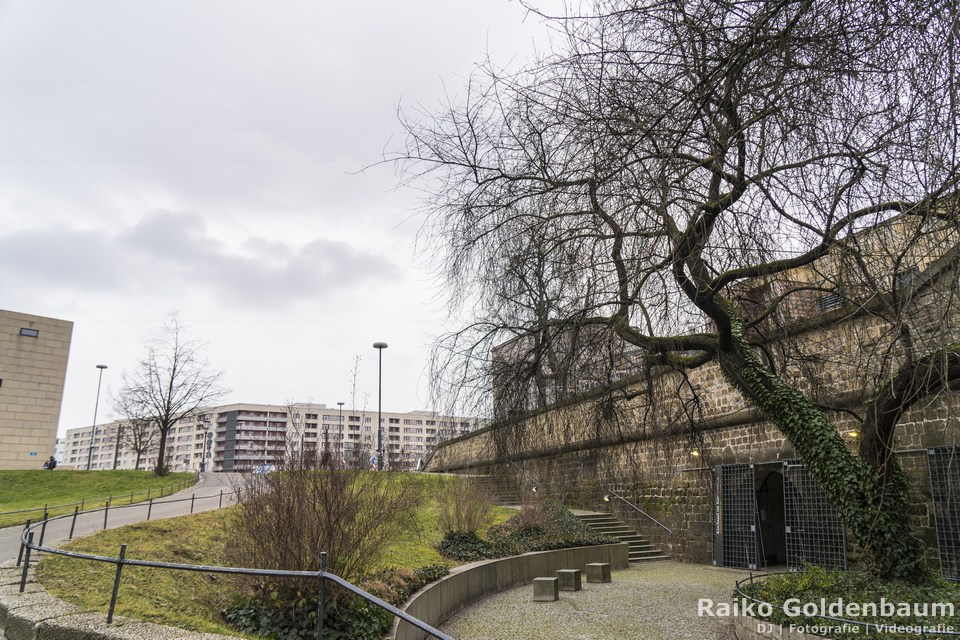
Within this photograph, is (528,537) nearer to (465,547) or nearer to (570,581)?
(465,547)

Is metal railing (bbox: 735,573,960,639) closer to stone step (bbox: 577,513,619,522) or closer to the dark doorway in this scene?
the dark doorway

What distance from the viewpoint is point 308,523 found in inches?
243

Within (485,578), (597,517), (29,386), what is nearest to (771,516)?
(597,517)

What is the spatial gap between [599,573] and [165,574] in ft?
26.5

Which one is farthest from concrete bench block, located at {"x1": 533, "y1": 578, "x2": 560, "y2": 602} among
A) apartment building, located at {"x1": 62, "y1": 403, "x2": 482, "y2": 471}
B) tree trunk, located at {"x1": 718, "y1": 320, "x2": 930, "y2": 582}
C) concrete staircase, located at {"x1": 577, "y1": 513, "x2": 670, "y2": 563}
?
apartment building, located at {"x1": 62, "y1": 403, "x2": 482, "y2": 471}

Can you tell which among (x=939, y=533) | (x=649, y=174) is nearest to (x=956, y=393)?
(x=939, y=533)

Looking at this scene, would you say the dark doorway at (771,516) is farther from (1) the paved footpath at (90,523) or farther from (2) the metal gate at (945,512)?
(1) the paved footpath at (90,523)

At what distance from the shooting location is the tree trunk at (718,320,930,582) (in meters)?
7.31

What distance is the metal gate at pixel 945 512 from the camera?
985 cm

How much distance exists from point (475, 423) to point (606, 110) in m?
4.67

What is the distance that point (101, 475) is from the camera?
93.5 feet

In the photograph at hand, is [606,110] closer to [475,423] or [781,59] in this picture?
[781,59]

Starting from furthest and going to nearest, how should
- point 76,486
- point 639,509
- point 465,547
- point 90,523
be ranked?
point 76,486, point 639,509, point 90,523, point 465,547

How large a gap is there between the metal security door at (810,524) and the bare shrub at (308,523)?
8626mm
